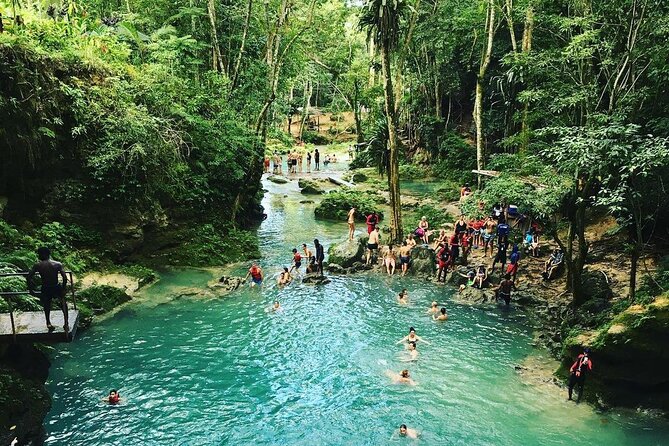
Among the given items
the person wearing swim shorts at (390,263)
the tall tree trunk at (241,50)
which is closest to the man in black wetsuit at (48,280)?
the person wearing swim shorts at (390,263)

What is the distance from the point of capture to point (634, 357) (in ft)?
37.0

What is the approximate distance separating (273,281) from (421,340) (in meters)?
7.36

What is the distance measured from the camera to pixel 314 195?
3900 cm

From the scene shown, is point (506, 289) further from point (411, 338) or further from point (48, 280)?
point (48, 280)

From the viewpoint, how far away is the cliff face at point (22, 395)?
28.8 ft

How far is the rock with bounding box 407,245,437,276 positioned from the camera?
70.1ft

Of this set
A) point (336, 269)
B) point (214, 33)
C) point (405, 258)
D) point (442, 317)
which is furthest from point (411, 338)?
point (214, 33)

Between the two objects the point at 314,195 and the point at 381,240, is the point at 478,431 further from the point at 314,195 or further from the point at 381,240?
the point at 314,195

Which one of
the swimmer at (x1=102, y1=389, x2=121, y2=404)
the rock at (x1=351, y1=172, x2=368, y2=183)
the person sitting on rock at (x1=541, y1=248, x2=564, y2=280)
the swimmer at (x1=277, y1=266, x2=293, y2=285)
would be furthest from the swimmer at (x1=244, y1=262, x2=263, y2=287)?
the rock at (x1=351, y1=172, x2=368, y2=183)

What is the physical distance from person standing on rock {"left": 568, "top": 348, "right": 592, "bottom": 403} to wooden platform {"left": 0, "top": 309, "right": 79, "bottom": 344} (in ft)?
35.9

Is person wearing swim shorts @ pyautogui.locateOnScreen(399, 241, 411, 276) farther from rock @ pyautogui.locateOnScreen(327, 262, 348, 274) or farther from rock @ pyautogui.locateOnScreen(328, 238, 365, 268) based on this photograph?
rock @ pyautogui.locateOnScreen(327, 262, 348, 274)

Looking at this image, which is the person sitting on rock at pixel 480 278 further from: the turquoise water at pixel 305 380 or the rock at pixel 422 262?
the rock at pixel 422 262

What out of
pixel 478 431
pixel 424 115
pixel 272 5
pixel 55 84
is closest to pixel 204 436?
pixel 478 431

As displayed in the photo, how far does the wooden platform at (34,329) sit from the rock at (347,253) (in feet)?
45.2
